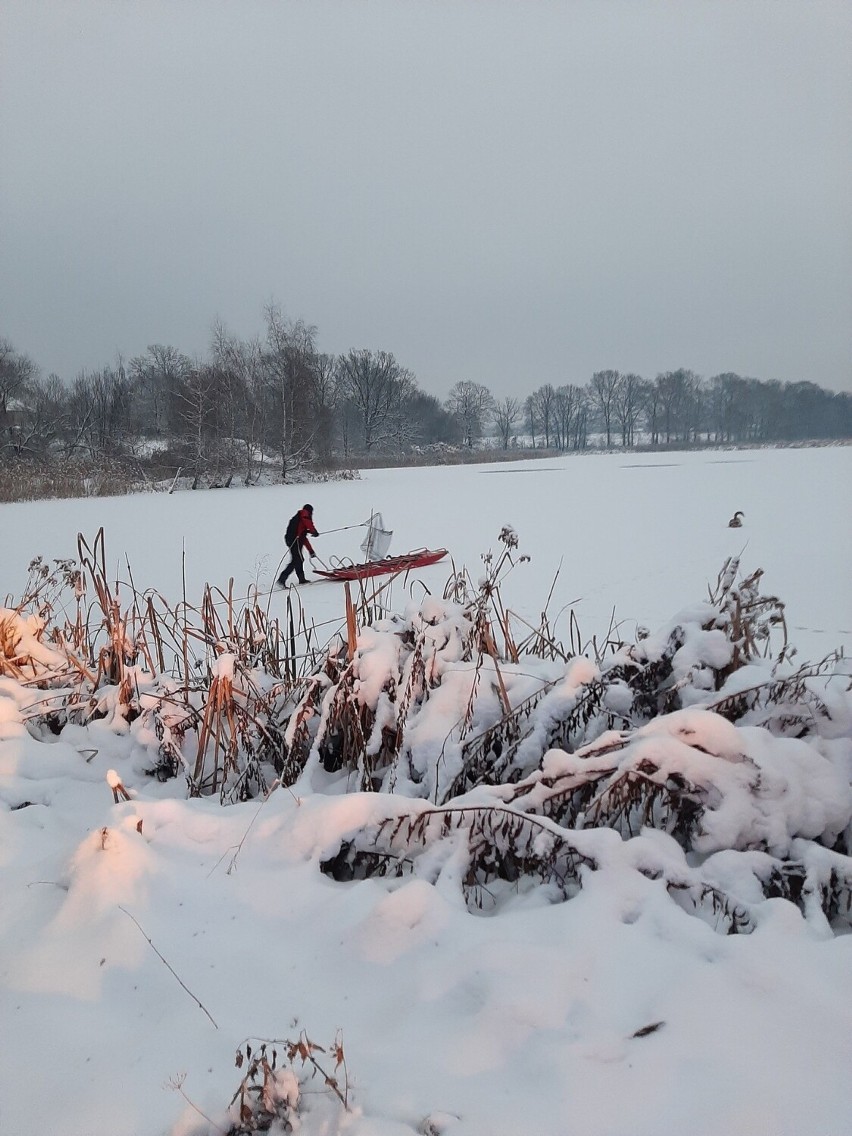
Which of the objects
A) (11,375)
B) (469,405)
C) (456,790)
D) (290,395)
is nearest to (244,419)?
(290,395)

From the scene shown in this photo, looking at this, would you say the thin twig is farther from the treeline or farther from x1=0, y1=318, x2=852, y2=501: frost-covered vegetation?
the treeline

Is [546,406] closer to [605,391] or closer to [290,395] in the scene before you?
[605,391]

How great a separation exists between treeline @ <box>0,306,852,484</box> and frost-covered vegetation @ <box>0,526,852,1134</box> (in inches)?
1005

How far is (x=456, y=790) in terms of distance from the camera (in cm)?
220

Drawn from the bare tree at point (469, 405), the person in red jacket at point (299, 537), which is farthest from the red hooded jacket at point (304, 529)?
the bare tree at point (469, 405)

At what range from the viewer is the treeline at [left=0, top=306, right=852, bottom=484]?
2770 cm

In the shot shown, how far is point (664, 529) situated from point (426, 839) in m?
11.9

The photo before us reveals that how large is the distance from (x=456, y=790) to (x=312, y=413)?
2896 centimetres

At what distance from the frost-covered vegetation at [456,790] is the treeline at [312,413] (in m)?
25.5

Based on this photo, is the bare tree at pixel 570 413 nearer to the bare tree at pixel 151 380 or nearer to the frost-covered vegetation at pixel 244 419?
the frost-covered vegetation at pixel 244 419

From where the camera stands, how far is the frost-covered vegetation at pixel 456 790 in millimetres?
1485

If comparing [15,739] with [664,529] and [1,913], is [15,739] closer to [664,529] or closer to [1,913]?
[1,913]

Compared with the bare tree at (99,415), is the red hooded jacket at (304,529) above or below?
below

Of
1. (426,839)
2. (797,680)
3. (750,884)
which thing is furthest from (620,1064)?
(797,680)
